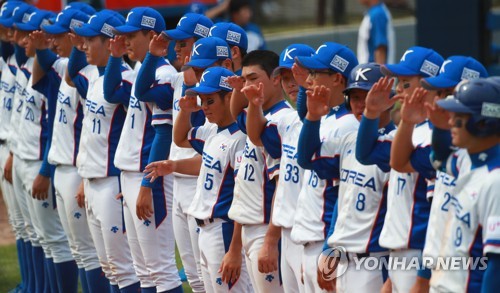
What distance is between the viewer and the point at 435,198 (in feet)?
16.0

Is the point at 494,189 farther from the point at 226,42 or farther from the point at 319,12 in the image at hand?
the point at 319,12

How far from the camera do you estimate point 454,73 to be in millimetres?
5148

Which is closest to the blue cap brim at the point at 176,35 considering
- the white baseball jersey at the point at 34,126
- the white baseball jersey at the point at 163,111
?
the white baseball jersey at the point at 163,111

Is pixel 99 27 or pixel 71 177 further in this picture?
pixel 71 177

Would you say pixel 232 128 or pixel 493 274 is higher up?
pixel 232 128

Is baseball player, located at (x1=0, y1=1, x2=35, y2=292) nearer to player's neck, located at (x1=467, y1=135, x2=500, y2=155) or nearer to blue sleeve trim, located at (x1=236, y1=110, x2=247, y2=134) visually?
blue sleeve trim, located at (x1=236, y1=110, x2=247, y2=134)

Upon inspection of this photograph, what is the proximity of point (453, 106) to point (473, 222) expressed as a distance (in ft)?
1.54

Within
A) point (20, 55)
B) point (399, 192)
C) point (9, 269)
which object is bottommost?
point (9, 269)

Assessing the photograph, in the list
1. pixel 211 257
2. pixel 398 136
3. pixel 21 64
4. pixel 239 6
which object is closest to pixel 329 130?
pixel 398 136

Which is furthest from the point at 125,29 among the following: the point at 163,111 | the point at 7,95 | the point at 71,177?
the point at 7,95

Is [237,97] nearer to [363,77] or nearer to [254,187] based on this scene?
[254,187]

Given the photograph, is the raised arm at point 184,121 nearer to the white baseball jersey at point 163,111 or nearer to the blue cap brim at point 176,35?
the white baseball jersey at point 163,111

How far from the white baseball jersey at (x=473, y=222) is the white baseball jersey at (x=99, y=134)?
3.37 m

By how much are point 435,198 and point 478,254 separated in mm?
355
